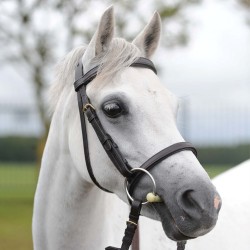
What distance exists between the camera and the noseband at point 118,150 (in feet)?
8.88

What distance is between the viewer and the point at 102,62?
3.03 meters

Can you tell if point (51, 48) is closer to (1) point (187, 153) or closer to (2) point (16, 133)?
(2) point (16, 133)

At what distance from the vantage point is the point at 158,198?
2.71 meters

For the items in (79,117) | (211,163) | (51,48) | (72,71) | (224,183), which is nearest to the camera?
(79,117)

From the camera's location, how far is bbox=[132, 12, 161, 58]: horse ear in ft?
10.8

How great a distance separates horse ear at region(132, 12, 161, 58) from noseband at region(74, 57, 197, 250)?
0.70ft

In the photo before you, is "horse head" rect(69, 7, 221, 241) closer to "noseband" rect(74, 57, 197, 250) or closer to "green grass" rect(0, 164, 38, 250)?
"noseband" rect(74, 57, 197, 250)

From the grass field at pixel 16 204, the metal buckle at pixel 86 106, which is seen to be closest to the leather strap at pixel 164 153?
the metal buckle at pixel 86 106

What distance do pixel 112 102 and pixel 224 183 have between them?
1.73 metres

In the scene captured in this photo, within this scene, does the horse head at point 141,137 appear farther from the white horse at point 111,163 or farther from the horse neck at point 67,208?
the horse neck at point 67,208

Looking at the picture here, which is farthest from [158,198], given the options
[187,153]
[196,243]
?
[196,243]

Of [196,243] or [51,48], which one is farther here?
[51,48]

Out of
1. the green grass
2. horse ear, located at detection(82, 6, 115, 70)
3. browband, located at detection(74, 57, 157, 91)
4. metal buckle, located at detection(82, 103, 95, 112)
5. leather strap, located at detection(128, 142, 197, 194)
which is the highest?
horse ear, located at detection(82, 6, 115, 70)

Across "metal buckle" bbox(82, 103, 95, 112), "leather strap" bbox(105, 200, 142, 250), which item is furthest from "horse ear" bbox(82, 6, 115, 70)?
"leather strap" bbox(105, 200, 142, 250)
